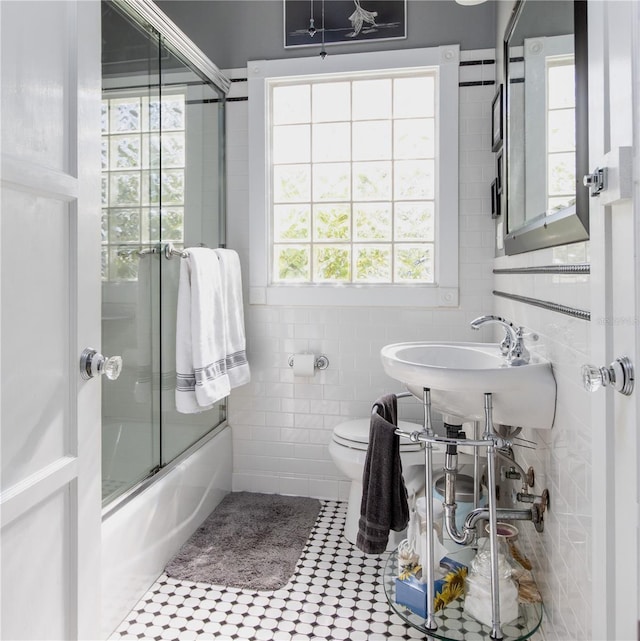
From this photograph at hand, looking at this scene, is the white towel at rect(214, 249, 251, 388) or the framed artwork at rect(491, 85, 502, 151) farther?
the white towel at rect(214, 249, 251, 388)

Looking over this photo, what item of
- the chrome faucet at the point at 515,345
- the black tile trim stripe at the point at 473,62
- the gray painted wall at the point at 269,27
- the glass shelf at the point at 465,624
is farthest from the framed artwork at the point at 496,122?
the glass shelf at the point at 465,624

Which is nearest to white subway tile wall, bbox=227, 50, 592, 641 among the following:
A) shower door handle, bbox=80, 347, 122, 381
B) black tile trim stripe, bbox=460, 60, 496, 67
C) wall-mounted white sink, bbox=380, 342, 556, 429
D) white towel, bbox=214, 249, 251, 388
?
black tile trim stripe, bbox=460, 60, 496, 67

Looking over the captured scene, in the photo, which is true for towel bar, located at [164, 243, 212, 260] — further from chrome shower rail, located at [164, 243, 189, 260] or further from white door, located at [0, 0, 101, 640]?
white door, located at [0, 0, 101, 640]

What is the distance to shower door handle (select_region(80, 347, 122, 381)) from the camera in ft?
3.92

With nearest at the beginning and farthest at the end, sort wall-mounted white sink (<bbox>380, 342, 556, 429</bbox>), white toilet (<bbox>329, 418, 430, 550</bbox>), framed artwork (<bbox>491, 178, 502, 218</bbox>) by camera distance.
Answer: wall-mounted white sink (<bbox>380, 342, 556, 429</bbox>) → white toilet (<bbox>329, 418, 430, 550</bbox>) → framed artwork (<bbox>491, 178, 502, 218</bbox>)

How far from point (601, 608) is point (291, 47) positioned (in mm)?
2766

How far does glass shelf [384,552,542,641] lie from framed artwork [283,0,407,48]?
2.57 meters

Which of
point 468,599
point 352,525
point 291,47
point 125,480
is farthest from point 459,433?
point 291,47

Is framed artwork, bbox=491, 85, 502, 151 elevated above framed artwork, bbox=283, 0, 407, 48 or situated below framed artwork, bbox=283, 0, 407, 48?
below

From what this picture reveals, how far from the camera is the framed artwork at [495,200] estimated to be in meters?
2.37

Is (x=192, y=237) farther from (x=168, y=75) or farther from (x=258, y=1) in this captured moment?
(x=258, y=1)

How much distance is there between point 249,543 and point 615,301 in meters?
1.90

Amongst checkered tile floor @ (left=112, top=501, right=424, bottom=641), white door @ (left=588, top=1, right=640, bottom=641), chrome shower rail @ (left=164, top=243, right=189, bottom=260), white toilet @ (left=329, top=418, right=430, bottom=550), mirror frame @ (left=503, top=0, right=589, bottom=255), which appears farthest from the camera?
white toilet @ (left=329, top=418, right=430, bottom=550)

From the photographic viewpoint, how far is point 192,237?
2391 millimetres
